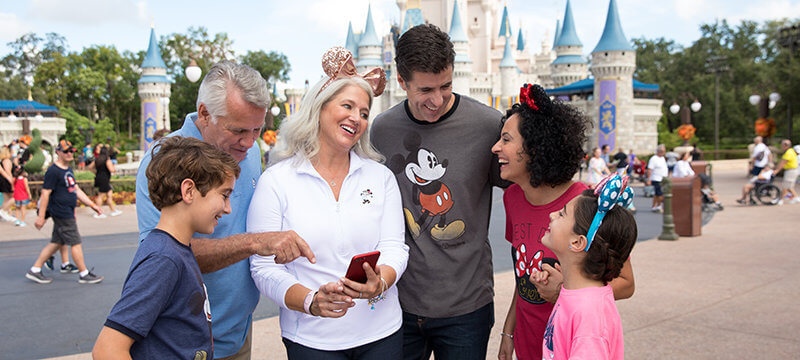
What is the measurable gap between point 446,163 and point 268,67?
5681 cm

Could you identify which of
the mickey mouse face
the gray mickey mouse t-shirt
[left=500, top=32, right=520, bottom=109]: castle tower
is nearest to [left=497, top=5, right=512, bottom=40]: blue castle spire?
[left=500, top=32, right=520, bottom=109]: castle tower

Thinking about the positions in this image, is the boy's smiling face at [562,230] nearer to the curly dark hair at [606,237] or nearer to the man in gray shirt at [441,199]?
the curly dark hair at [606,237]

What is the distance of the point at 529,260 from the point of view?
2.48 meters

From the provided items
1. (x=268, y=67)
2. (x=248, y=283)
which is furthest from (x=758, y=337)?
(x=268, y=67)

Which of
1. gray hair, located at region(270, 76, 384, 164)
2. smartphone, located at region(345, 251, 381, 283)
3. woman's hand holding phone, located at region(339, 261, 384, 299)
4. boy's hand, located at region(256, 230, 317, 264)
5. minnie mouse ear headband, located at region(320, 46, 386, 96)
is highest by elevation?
minnie mouse ear headband, located at region(320, 46, 386, 96)

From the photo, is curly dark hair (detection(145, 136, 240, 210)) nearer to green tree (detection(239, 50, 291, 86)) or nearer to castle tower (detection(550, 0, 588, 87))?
castle tower (detection(550, 0, 588, 87))

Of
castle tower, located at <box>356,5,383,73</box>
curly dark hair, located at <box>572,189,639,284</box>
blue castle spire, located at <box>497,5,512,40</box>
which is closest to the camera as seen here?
curly dark hair, located at <box>572,189,639,284</box>

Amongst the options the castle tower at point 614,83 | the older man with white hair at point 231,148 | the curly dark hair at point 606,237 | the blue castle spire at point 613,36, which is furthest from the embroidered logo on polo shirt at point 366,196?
the blue castle spire at point 613,36

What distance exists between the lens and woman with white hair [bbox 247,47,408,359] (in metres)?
2.18

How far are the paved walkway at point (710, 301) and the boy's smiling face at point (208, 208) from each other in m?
2.69

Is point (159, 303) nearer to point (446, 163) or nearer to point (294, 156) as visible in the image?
point (294, 156)

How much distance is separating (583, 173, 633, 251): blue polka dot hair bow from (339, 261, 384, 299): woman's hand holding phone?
74cm

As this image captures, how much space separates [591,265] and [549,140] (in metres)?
0.55

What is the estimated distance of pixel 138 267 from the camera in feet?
5.74
